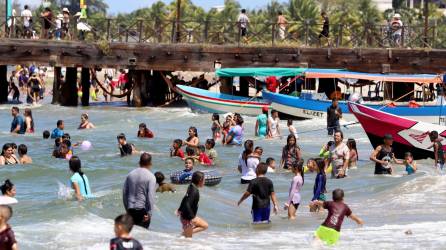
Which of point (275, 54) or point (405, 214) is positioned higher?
point (275, 54)

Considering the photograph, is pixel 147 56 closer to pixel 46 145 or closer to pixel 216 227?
pixel 46 145

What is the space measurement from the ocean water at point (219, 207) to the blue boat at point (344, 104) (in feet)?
15.6

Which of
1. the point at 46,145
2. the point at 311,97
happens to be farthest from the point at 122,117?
the point at 46,145

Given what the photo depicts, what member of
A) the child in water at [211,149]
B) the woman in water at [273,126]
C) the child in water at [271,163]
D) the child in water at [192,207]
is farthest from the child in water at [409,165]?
the woman in water at [273,126]

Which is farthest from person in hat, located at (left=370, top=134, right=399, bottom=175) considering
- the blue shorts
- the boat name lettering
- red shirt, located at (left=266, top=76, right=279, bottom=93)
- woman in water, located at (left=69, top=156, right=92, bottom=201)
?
red shirt, located at (left=266, top=76, right=279, bottom=93)

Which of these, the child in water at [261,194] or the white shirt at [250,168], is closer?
the child in water at [261,194]

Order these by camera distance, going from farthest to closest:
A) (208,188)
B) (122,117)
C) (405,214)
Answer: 1. (122,117)
2. (208,188)
3. (405,214)

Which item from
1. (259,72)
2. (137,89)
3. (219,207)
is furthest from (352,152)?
(137,89)

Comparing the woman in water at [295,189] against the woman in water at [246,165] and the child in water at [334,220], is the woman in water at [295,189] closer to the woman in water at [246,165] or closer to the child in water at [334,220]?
the woman in water at [246,165]

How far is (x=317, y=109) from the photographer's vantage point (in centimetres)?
3450

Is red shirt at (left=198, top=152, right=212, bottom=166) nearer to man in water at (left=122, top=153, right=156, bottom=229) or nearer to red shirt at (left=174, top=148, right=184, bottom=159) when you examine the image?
red shirt at (left=174, top=148, right=184, bottom=159)

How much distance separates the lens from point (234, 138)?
2683 cm

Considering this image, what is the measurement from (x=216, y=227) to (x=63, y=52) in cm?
2463

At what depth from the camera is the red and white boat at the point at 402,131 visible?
22.9 meters
